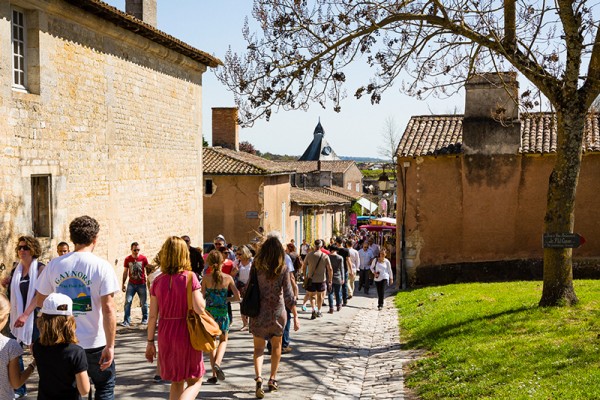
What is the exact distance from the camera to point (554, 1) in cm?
1106

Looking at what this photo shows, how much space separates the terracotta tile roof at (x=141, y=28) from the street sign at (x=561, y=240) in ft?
30.5

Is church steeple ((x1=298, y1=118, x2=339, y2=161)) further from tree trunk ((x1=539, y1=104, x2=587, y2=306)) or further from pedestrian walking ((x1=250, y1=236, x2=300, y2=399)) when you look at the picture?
pedestrian walking ((x1=250, y1=236, x2=300, y2=399))

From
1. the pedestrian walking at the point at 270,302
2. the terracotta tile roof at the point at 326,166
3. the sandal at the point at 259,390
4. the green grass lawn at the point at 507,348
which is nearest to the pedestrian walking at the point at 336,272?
the green grass lawn at the point at 507,348

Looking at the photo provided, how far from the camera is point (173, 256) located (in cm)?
648

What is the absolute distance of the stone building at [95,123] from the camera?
487 inches

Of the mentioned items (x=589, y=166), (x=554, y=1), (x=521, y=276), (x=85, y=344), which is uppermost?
(x=554, y=1)

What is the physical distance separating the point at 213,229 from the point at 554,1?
21566mm

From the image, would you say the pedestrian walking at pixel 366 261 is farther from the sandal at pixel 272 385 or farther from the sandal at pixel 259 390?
the sandal at pixel 259 390

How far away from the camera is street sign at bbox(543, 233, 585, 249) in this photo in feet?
36.9

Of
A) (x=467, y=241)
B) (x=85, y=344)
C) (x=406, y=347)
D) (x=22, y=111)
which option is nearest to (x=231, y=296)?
(x=406, y=347)

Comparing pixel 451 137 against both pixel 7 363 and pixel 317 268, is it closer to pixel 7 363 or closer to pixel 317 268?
pixel 317 268

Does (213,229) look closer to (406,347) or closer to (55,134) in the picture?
(55,134)

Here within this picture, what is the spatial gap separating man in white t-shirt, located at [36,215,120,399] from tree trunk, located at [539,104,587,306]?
A: 7.75 metres

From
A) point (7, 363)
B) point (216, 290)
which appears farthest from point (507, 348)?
point (7, 363)
